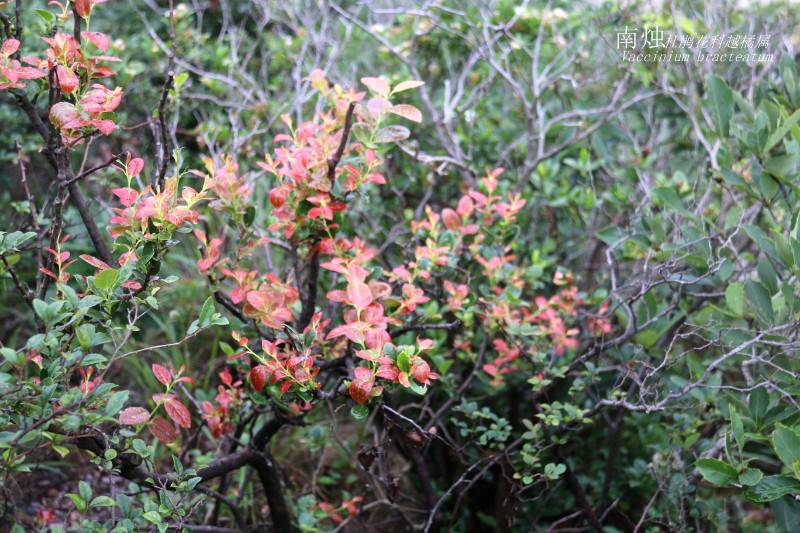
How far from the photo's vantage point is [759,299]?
6.10 feet

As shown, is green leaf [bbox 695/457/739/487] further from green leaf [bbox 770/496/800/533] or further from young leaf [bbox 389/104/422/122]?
young leaf [bbox 389/104/422/122]

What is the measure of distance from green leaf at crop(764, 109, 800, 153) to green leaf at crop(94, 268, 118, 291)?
5.71 ft

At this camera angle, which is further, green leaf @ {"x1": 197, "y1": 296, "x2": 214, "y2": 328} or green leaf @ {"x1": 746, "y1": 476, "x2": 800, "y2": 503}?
green leaf @ {"x1": 746, "y1": 476, "x2": 800, "y2": 503}

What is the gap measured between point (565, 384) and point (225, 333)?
1573 mm

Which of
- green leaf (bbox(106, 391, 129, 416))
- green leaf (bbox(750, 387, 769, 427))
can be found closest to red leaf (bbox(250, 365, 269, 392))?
green leaf (bbox(106, 391, 129, 416))

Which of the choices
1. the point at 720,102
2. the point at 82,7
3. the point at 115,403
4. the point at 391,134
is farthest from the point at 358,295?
the point at 720,102

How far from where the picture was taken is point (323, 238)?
1.79 m

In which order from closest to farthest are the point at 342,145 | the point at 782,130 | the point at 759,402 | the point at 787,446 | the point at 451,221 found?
the point at 787,446, the point at 342,145, the point at 759,402, the point at 782,130, the point at 451,221

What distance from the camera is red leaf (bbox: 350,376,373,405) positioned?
1424 millimetres

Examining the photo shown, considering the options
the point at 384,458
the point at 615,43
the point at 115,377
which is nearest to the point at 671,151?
the point at 615,43

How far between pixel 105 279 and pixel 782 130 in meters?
1.77

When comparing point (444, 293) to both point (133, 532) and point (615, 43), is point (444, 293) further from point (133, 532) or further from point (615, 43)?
point (615, 43)

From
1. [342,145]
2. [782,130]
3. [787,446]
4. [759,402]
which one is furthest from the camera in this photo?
[782,130]

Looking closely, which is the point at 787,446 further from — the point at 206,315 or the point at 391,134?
the point at 206,315
